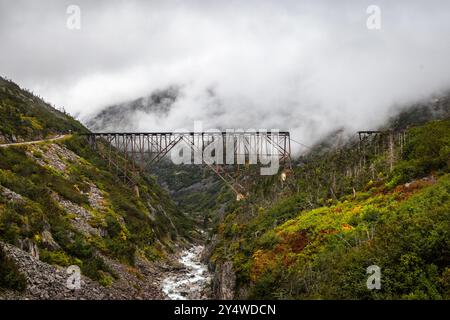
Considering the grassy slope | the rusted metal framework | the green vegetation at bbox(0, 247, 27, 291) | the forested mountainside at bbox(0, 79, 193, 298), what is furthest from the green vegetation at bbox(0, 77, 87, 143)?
the green vegetation at bbox(0, 247, 27, 291)

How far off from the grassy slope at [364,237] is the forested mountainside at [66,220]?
9.42 metres

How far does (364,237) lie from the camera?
73.5 feet

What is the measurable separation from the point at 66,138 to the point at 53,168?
16.4 meters

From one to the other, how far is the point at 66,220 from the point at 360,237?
21.6 metres

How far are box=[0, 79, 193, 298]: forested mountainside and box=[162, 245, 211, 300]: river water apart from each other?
1.72 meters

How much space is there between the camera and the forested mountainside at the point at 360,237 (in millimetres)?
16562

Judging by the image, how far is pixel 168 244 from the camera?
2120 inches

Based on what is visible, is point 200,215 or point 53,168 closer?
point 53,168

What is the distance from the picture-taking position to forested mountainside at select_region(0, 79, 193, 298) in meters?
21.5

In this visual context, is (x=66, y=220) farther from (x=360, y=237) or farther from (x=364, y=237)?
(x=364, y=237)

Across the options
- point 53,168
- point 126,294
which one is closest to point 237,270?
point 126,294

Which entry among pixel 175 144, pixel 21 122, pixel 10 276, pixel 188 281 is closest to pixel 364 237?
pixel 10 276

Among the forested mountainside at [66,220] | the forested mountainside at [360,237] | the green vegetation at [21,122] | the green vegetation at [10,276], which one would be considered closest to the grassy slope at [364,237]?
the forested mountainside at [360,237]
